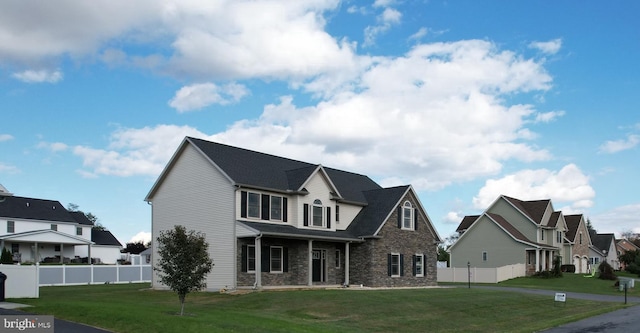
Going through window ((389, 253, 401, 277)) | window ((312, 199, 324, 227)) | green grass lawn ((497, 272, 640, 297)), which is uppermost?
window ((312, 199, 324, 227))

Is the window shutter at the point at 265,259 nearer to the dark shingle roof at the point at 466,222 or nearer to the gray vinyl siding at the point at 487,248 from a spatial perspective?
the gray vinyl siding at the point at 487,248

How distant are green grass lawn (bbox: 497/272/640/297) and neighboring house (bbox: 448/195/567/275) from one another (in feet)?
11.8

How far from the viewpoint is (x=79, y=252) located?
233 ft

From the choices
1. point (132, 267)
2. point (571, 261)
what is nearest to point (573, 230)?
point (571, 261)

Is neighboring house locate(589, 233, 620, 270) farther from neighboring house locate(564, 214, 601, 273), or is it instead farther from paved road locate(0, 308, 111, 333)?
paved road locate(0, 308, 111, 333)

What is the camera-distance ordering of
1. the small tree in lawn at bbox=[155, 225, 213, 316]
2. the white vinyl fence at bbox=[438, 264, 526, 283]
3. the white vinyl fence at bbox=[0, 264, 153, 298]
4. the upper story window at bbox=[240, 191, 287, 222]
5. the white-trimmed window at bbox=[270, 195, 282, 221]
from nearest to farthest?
the small tree in lawn at bbox=[155, 225, 213, 316] < the upper story window at bbox=[240, 191, 287, 222] < the white-trimmed window at bbox=[270, 195, 282, 221] < the white vinyl fence at bbox=[0, 264, 153, 298] < the white vinyl fence at bbox=[438, 264, 526, 283]

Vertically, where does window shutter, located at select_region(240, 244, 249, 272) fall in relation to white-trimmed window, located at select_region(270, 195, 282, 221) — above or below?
below

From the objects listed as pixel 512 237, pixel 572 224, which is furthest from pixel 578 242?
pixel 512 237

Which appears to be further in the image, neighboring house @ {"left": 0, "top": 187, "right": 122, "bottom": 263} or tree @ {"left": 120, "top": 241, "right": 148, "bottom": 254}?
tree @ {"left": 120, "top": 241, "right": 148, "bottom": 254}

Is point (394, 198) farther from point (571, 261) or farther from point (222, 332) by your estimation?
point (571, 261)

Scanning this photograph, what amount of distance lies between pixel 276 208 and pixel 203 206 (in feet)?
13.7

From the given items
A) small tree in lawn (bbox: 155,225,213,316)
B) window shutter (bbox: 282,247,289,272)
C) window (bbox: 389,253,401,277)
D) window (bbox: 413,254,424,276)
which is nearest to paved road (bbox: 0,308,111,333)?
small tree in lawn (bbox: 155,225,213,316)

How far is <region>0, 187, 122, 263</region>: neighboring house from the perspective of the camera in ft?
197

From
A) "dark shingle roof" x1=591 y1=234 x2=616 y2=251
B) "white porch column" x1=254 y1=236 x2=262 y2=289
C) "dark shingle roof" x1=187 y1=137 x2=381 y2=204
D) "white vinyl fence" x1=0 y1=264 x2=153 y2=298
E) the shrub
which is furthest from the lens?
"dark shingle roof" x1=591 y1=234 x2=616 y2=251
